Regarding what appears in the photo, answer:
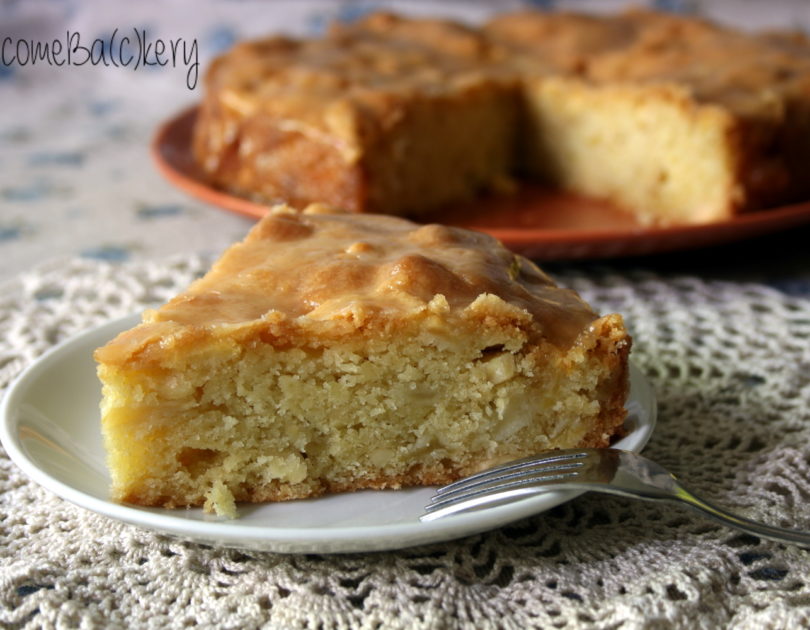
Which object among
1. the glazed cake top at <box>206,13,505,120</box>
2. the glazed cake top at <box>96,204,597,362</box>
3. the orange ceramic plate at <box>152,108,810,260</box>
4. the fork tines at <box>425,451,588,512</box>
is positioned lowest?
the orange ceramic plate at <box>152,108,810,260</box>

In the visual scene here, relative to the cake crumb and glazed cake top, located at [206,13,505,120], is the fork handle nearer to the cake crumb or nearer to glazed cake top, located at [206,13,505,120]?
the cake crumb

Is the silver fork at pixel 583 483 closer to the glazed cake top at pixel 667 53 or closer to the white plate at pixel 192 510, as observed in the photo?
the white plate at pixel 192 510

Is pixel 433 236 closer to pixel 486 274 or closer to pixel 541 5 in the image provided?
pixel 486 274

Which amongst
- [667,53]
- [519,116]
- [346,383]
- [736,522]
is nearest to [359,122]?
[519,116]

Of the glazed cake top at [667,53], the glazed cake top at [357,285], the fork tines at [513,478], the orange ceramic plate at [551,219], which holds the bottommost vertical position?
the orange ceramic plate at [551,219]

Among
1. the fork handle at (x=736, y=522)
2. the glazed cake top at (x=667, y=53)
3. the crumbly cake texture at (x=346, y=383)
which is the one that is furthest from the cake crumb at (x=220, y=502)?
the glazed cake top at (x=667, y=53)

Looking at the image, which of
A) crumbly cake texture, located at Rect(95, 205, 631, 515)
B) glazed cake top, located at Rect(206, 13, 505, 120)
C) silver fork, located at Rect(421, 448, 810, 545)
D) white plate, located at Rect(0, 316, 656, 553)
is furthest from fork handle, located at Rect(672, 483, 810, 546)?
glazed cake top, located at Rect(206, 13, 505, 120)

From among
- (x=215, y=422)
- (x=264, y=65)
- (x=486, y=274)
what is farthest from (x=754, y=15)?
(x=215, y=422)
